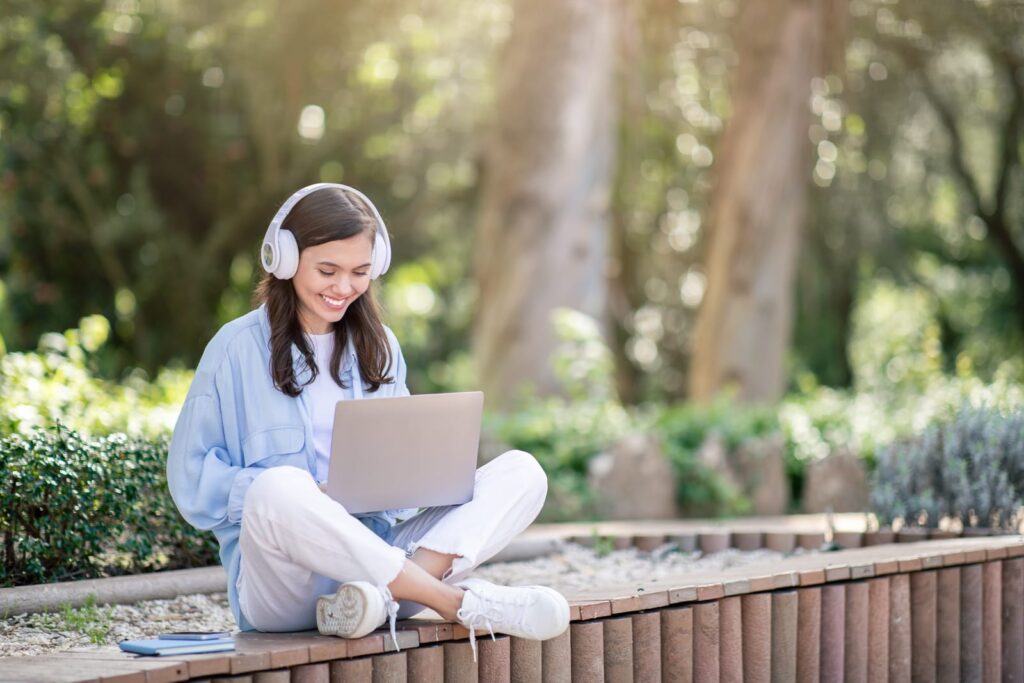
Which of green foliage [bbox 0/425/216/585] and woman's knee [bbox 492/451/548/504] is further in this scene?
green foliage [bbox 0/425/216/585]

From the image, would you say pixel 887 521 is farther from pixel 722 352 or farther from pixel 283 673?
pixel 722 352

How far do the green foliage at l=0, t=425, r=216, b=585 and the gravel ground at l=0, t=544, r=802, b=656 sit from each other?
28cm

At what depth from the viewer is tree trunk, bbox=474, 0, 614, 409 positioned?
10734mm

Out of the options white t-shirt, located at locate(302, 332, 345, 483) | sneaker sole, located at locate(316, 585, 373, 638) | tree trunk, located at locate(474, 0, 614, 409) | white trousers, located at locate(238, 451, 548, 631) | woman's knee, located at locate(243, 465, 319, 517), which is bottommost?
sneaker sole, located at locate(316, 585, 373, 638)

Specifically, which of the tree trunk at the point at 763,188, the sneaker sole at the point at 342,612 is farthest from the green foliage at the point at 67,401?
the tree trunk at the point at 763,188

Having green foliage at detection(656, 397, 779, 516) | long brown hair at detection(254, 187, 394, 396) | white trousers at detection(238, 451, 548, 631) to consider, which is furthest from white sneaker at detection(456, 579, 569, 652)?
green foliage at detection(656, 397, 779, 516)

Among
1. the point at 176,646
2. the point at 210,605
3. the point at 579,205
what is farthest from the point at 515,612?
the point at 579,205

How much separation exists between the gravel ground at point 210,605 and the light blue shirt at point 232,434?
803mm

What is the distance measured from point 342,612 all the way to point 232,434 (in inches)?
24.9

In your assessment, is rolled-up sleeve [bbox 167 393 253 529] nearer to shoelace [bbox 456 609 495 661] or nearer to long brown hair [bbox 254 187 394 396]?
long brown hair [bbox 254 187 394 396]

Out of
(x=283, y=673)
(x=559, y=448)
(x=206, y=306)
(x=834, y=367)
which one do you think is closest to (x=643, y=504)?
(x=559, y=448)

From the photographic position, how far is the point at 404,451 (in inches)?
141

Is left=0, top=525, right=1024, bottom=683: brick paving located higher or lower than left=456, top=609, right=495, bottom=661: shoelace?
lower

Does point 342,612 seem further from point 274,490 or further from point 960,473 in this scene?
point 960,473
